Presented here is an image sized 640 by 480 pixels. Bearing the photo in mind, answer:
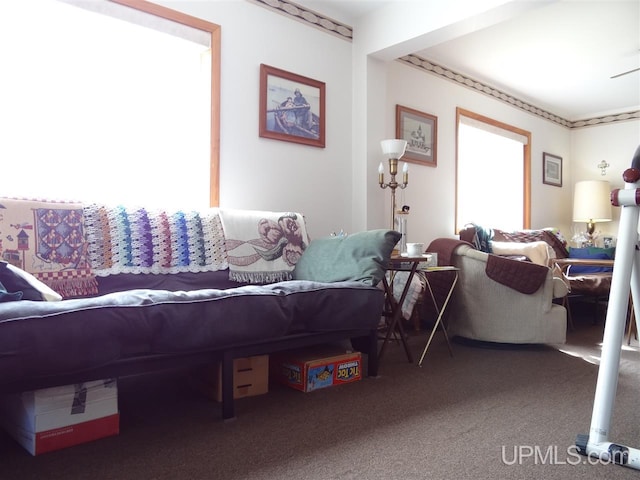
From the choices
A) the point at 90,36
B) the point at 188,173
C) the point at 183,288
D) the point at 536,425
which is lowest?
the point at 536,425

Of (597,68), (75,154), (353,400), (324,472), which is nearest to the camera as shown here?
(324,472)

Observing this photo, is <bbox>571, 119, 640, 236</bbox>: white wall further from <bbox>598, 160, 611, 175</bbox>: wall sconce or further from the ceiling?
the ceiling

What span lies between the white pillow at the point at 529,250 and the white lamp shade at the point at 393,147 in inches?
63.3

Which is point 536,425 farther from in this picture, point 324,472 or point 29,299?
point 29,299

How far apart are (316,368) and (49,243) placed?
138 cm

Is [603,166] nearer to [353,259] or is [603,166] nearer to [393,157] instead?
[393,157]

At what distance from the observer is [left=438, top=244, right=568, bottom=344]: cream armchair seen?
3354 mm

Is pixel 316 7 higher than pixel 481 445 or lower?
higher

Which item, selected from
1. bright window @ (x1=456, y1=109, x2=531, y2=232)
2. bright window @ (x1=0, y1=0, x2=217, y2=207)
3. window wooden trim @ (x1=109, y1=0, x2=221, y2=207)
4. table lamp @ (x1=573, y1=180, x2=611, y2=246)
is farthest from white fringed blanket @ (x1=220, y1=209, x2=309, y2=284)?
table lamp @ (x1=573, y1=180, x2=611, y2=246)

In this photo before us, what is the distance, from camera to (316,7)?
3.87 m

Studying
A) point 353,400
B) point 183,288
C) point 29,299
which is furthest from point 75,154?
point 353,400

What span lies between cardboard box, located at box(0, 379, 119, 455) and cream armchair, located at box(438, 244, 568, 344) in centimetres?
247

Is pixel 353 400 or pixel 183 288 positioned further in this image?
pixel 183 288

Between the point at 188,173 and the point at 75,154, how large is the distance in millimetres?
705
